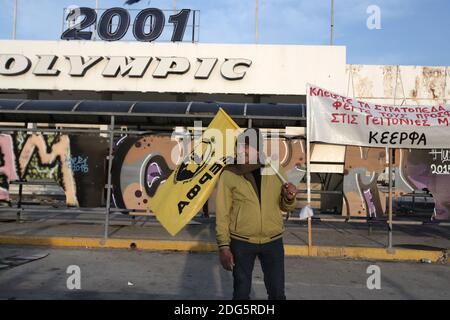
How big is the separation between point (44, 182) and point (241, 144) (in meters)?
6.89

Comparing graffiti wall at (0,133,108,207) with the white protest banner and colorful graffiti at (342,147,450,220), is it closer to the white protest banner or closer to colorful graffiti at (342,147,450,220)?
the white protest banner

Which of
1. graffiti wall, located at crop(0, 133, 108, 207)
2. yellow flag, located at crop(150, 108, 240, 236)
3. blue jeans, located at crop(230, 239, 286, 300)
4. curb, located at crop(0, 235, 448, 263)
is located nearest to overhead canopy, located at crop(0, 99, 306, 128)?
graffiti wall, located at crop(0, 133, 108, 207)

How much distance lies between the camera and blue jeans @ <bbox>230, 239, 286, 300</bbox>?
3.90 metres

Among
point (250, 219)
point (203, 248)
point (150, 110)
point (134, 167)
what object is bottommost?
Answer: point (203, 248)

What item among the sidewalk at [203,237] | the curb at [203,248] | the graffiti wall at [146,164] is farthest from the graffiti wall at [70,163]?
the curb at [203,248]

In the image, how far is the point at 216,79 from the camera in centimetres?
2014

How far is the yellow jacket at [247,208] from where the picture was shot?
392 centimetres

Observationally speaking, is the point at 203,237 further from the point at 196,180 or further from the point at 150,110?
the point at 196,180

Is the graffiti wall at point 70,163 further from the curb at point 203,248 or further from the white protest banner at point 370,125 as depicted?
the white protest banner at point 370,125

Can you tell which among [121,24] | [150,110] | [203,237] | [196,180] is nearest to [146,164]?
[150,110]

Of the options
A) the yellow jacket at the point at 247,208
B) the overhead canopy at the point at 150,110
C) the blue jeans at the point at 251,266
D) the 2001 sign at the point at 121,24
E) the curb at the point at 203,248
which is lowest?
the curb at the point at 203,248

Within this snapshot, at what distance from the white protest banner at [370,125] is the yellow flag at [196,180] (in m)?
2.33

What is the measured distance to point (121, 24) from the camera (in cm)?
2084

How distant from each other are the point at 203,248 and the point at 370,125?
3.76 m
